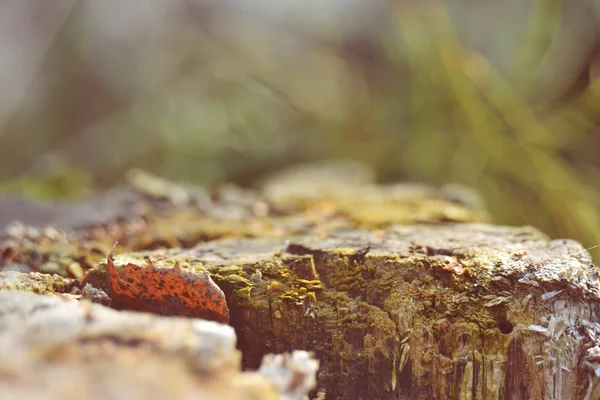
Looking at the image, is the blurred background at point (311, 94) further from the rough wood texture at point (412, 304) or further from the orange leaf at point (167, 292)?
the orange leaf at point (167, 292)

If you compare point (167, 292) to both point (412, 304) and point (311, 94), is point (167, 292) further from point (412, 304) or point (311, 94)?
point (311, 94)

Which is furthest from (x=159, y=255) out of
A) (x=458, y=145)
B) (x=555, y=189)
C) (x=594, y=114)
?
(x=594, y=114)

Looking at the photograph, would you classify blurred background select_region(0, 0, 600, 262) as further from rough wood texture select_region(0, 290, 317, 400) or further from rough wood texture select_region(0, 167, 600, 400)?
rough wood texture select_region(0, 290, 317, 400)

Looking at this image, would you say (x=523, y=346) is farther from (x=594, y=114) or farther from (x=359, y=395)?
(x=594, y=114)

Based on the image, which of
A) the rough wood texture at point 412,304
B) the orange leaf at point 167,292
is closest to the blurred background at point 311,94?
the rough wood texture at point 412,304

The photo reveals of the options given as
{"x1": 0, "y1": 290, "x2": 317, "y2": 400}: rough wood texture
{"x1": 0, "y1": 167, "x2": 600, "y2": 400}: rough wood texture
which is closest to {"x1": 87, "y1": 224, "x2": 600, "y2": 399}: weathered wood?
{"x1": 0, "y1": 167, "x2": 600, "y2": 400}: rough wood texture
